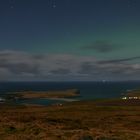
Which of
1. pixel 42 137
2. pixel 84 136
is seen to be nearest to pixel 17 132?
pixel 42 137

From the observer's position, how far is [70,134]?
113 feet

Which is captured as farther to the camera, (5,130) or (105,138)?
(5,130)

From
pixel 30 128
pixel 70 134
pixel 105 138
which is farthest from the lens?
pixel 30 128

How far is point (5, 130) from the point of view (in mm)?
36188

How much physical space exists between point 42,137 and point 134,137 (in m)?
9.83

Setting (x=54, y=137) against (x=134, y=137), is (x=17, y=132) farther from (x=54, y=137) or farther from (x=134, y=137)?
(x=134, y=137)

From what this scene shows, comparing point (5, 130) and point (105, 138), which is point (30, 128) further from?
point (105, 138)

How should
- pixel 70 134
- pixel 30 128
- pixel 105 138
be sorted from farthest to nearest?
pixel 30 128 < pixel 70 134 < pixel 105 138

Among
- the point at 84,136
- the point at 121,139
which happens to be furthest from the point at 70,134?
the point at 121,139

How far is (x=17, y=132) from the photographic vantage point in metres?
35.6

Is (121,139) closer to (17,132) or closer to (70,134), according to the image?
(70,134)

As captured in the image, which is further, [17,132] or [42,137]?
[17,132]

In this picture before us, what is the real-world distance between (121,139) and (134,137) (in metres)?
2.59

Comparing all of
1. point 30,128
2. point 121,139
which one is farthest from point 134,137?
point 30,128
